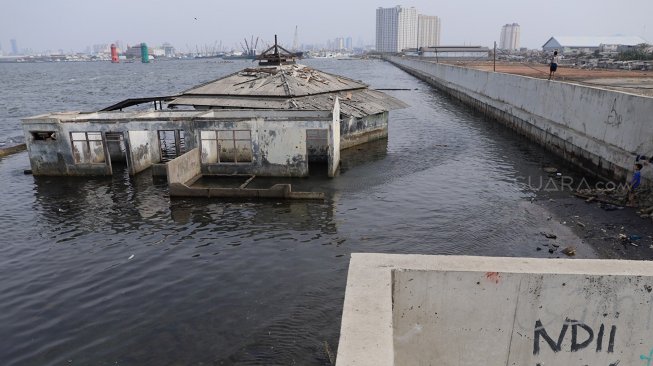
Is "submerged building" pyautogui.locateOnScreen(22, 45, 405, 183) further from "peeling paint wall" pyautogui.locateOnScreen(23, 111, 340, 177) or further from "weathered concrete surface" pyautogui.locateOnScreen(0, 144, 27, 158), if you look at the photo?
"weathered concrete surface" pyautogui.locateOnScreen(0, 144, 27, 158)

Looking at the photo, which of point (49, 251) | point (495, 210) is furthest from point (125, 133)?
point (495, 210)

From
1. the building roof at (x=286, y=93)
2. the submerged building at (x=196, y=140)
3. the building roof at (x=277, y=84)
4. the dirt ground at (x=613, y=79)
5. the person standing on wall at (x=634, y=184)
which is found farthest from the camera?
the dirt ground at (x=613, y=79)

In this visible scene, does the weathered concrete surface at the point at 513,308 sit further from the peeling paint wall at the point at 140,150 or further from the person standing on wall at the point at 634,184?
the peeling paint wall at the point at 140,150

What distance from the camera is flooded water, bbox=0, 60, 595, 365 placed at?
41.1ft

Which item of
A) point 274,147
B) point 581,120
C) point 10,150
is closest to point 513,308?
point 274,147

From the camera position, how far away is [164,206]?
23359 mm

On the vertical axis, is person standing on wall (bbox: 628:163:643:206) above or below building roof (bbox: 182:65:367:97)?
below

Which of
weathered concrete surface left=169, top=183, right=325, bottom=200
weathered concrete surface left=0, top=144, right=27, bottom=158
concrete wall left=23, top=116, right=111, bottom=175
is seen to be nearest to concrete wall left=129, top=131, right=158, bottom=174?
concrete wall left=23, top=116, right=111, bottom=175

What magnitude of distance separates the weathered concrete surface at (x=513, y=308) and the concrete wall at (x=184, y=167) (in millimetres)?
20057

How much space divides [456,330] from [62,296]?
46.4 feet

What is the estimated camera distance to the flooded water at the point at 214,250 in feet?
41.1

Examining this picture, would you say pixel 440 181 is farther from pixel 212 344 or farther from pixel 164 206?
pixel 212 344

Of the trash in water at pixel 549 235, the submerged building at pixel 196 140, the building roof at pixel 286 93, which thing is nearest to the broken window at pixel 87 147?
the submerged building at pixel 196 140

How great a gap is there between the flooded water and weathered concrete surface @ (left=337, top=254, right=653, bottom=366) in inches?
242
